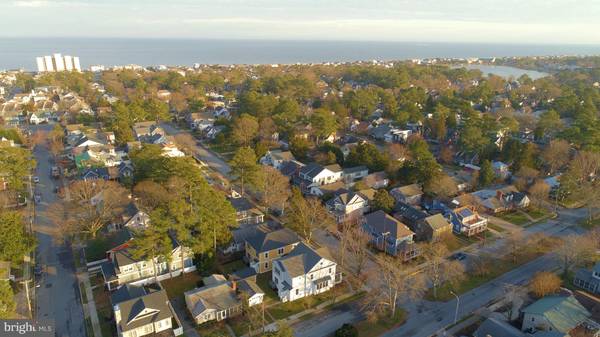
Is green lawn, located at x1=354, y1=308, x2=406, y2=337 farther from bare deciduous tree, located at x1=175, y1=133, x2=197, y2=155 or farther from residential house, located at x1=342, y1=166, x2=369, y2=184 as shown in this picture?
bare deciduous tree, located at x1=175, y1=133, x2=197, y2=155

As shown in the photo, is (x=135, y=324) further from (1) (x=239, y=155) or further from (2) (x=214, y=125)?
(2) (x=214, y=125)

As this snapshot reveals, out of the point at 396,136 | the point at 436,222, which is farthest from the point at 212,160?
the point at 436,222

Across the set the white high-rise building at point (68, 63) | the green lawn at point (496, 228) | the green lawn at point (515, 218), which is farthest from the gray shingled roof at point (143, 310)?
the white high-rise building at point (68, 63)

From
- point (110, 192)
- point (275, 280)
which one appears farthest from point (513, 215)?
point (110, 192)

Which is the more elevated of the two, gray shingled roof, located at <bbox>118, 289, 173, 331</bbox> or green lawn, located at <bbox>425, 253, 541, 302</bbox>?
gray shingled roof, located at <bbox>118, 289, 173, 331</bbox>

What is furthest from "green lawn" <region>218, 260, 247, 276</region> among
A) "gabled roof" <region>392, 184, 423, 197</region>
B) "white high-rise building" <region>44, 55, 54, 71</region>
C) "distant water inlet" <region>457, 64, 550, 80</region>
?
"white high-rise building" <region>44, 55, 54, 71</region>
